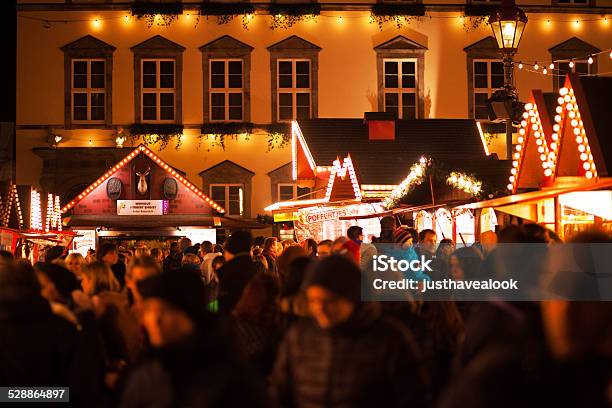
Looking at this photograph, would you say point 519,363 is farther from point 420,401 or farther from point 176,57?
point 176,57

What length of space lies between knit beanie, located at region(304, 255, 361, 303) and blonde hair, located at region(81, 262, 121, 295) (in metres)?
3.46

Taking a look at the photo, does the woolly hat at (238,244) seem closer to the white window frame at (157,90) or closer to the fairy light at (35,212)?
the fairy light at (35,212)

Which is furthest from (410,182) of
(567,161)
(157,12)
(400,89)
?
(157,12)

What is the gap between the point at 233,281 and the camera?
8406 mm

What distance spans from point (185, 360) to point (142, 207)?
→ 905 inches

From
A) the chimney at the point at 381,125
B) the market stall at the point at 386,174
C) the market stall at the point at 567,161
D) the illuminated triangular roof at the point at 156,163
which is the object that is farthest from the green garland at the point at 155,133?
the market stall at the point at 567,161

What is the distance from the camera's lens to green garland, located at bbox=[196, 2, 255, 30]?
38.1m

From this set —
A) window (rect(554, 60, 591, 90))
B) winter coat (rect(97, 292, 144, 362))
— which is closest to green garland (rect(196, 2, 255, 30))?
window (rect(554, 60, 591, 90))

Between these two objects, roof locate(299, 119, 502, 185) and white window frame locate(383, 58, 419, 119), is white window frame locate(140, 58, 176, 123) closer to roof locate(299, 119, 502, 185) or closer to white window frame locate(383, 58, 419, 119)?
white window frame locate(383, 58, 419, 119)

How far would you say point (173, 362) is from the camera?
154 inches

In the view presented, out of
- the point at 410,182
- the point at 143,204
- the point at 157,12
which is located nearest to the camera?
the point at 410,182

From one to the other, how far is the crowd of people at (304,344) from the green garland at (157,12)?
31617 millimetres

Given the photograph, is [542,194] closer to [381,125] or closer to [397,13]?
[381,125]

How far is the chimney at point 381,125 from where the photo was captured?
2774 centimetres
